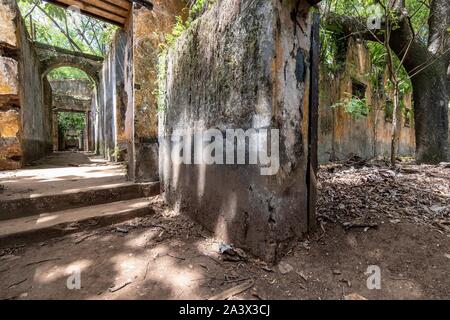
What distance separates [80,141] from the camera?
21.7m

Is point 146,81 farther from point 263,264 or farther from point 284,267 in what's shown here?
point 284,267

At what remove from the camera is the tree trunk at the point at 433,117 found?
4672 millimetres

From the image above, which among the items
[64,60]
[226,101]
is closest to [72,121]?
[64,60]

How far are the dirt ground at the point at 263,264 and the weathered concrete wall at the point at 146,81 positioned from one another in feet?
4.26

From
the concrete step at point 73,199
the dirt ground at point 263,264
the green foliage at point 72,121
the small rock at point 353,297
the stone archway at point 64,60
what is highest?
the stone archway at point 64,60

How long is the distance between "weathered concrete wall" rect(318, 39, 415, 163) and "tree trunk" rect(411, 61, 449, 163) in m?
1.43

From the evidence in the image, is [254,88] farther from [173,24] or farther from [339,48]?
[339,48]

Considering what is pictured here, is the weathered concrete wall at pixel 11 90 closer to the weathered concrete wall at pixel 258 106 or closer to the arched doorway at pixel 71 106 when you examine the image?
the weathered concrete wall at pixel 258 106

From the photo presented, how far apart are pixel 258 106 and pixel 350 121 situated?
230 inches

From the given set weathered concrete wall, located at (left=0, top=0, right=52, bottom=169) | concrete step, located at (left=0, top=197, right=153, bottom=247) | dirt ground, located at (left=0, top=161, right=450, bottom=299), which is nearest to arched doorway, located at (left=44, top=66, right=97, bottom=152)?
weathered concrete wall, located at (left=0, top=0, right=52, bottom=169)

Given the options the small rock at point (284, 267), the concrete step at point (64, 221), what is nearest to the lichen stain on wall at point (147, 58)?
the concrete step at point (64, 221)

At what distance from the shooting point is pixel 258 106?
1.84m

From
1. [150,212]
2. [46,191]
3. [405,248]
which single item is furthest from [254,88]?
[46,191]

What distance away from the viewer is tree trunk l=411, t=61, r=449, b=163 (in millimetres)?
4672
